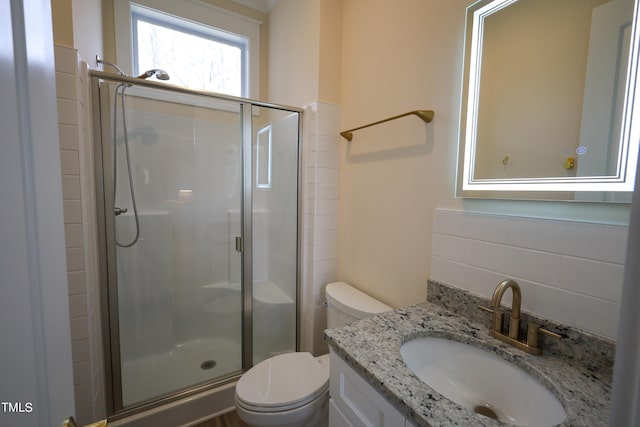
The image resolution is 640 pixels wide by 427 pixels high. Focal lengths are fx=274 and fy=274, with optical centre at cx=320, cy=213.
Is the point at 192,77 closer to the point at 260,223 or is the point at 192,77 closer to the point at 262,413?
the point at 260,223

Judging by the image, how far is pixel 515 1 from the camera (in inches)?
36.1

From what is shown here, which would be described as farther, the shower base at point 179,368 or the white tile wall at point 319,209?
the white tile wall at point 319,209

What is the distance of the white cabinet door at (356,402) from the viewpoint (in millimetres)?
703

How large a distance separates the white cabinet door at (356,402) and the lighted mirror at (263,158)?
52.1 inches

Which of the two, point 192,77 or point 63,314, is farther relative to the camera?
point 192,77

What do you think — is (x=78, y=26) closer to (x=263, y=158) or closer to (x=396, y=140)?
(x=263, y=158)

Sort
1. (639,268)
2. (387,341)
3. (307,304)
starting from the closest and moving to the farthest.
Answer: (639,268) → (387,341) → (307,304)

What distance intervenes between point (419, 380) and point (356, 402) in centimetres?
24

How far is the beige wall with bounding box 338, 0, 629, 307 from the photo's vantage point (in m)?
A: 1.11

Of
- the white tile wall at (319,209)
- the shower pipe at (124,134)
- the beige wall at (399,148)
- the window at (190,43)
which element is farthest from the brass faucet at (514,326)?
the window at (190,43)

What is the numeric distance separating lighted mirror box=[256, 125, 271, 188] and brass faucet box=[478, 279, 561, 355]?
152cm

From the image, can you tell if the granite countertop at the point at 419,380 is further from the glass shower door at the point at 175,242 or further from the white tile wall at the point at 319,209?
the glass shower door at the point at 175,242

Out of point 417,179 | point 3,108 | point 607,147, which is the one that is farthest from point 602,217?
point 3,108

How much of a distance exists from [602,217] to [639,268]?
65 centimetres
